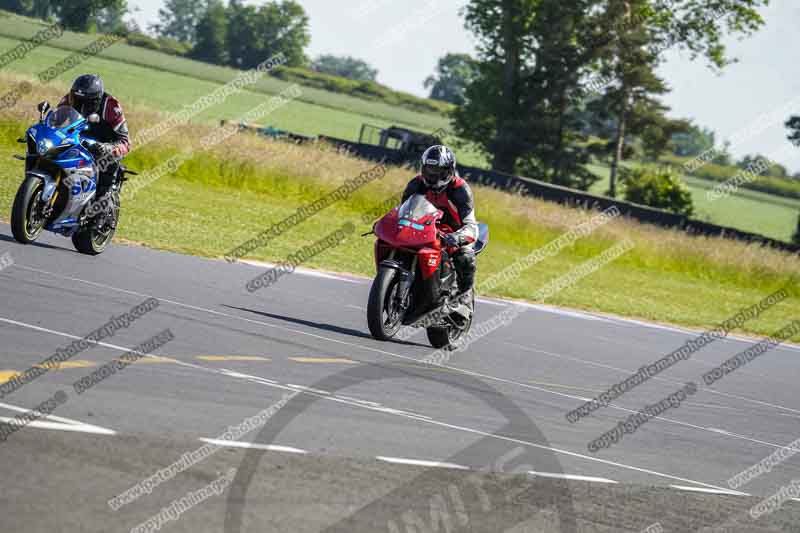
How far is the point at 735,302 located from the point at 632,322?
8.41m

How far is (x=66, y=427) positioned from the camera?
549cm

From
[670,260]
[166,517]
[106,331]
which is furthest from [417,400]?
[670,260]

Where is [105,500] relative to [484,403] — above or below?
above

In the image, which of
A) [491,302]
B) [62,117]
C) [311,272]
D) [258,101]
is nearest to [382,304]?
[62,117]

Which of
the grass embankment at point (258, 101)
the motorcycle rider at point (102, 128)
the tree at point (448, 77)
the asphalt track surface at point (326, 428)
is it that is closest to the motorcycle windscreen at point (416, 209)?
the asphalt track surface at point (326, 428)

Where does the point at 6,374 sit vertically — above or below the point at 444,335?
above

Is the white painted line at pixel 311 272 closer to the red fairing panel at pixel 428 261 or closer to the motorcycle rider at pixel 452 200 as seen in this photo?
the motorcycle rider at pixel 452 200

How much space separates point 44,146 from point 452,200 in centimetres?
434

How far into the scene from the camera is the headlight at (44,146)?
11500mm

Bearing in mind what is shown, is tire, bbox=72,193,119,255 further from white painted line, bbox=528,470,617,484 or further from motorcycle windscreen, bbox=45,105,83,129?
white painted line, bbox=528,470,617,484

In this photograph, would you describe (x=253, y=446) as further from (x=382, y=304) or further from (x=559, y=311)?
(x=559, y=311)

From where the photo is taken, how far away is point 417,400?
26.9ft

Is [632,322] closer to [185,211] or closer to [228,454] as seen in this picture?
[185,211]

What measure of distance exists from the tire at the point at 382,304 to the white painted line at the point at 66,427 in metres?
4.81
